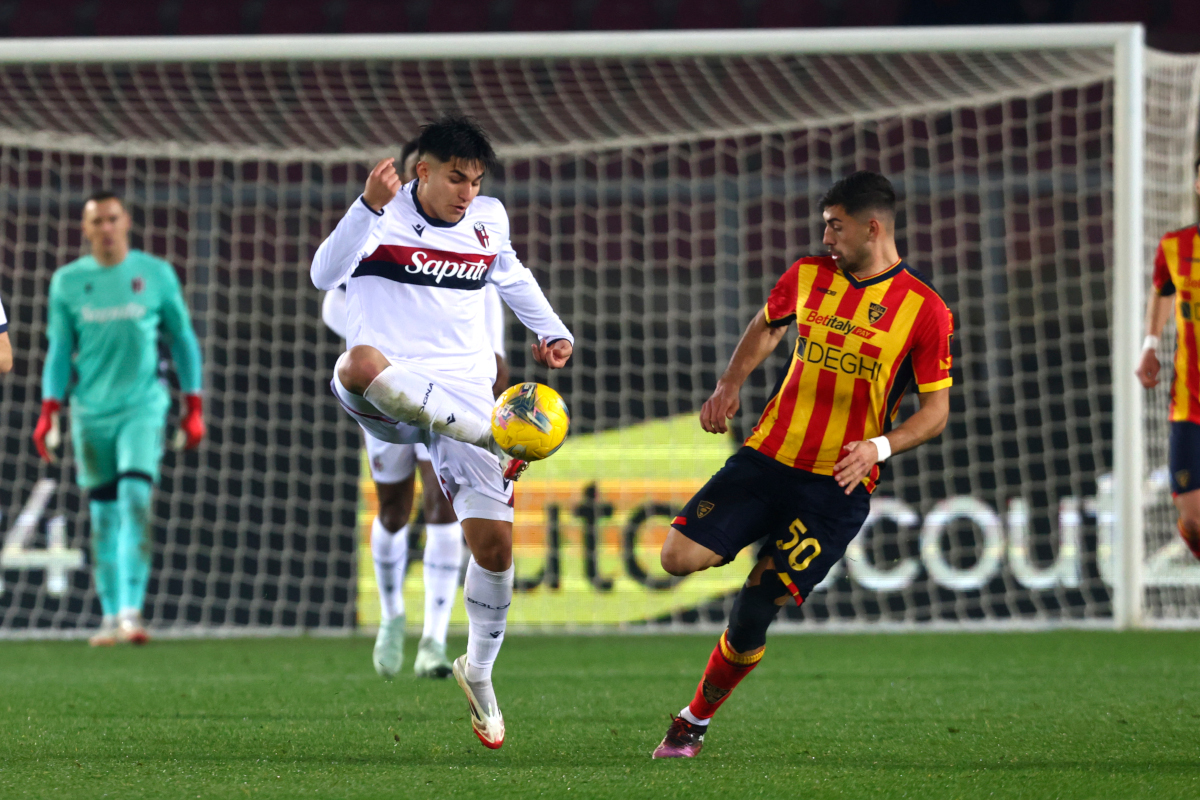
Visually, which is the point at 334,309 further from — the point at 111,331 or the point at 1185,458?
the point at 1185,458

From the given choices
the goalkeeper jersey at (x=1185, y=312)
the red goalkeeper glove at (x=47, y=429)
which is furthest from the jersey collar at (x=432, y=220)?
the red goalkeeper glove at (x=47, y=429)

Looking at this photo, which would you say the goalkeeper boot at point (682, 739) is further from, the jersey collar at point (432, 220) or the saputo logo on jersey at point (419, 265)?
the jersey collar at point (432, 220)

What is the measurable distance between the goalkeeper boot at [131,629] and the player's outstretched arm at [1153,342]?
4.66 meters

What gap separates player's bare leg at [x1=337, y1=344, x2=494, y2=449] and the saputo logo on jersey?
285 mm

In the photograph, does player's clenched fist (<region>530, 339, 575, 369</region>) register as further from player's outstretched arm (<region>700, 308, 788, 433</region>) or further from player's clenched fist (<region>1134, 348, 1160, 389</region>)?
player's clenched fist (<region>1134, 348, 1160, 389</region>)

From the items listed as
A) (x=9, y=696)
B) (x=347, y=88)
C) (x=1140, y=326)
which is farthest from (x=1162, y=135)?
(x=9, y=696)

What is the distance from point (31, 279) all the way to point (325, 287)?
235 inches

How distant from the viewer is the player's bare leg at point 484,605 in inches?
142

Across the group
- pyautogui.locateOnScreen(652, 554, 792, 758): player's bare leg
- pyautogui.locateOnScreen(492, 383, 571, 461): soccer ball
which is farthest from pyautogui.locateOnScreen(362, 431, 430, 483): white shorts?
pyautogui.locateOnScreen(652, 554, 792, 758): player's bare leg

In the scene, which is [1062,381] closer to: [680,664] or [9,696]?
[680,664]

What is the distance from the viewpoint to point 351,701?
4.54m

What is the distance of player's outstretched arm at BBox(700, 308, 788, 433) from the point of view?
12.1 feet

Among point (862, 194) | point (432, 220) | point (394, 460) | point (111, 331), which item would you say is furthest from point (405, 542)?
point (862, 194)

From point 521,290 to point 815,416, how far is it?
0.95 meters
